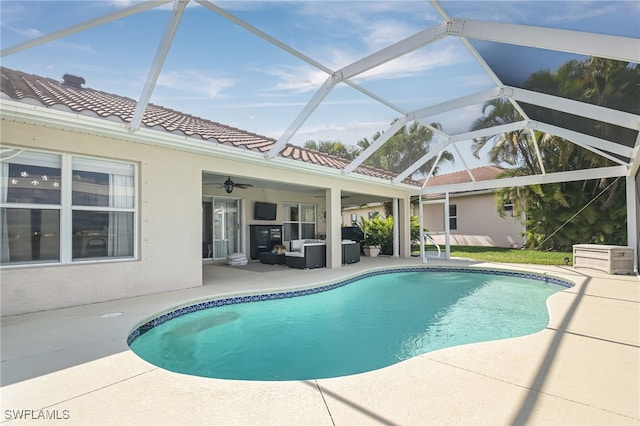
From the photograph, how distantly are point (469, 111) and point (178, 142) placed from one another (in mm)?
7816

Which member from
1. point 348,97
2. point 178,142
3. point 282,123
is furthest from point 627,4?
point 178,142

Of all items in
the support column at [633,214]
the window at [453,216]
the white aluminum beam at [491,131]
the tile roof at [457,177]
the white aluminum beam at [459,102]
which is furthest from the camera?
the tile roof at [457,177]

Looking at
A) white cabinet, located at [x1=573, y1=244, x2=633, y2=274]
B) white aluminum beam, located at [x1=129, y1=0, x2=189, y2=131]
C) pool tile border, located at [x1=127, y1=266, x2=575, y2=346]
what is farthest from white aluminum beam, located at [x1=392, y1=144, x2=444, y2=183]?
white aluminum beam, located at [x1=129, y1=0, x2=189, y2=131]

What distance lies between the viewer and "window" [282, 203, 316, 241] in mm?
15711

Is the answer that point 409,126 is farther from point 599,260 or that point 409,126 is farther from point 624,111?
point 599,260

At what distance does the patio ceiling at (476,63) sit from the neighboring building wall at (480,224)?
9.10 meters

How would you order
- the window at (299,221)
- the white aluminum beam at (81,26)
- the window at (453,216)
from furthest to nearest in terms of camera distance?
the window at (453,216)
the window at (299,221)
the white aluminum beam at (81,26)

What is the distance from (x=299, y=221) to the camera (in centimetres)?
1627

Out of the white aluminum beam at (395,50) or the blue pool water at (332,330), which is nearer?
the blue pool water at (332,330)

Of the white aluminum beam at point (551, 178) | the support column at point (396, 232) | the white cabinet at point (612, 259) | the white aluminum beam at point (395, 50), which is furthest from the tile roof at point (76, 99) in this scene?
the white cabinet at point (612, 259)

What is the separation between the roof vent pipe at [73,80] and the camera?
6.30 meters

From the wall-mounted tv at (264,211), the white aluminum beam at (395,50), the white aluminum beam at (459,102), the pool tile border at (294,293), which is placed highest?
the white aluminum beam at (395,50)

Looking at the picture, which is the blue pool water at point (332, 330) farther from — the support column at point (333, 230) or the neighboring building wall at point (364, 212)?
the neighboring building wall at point (364, 212)

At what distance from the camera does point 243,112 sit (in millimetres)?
7586
